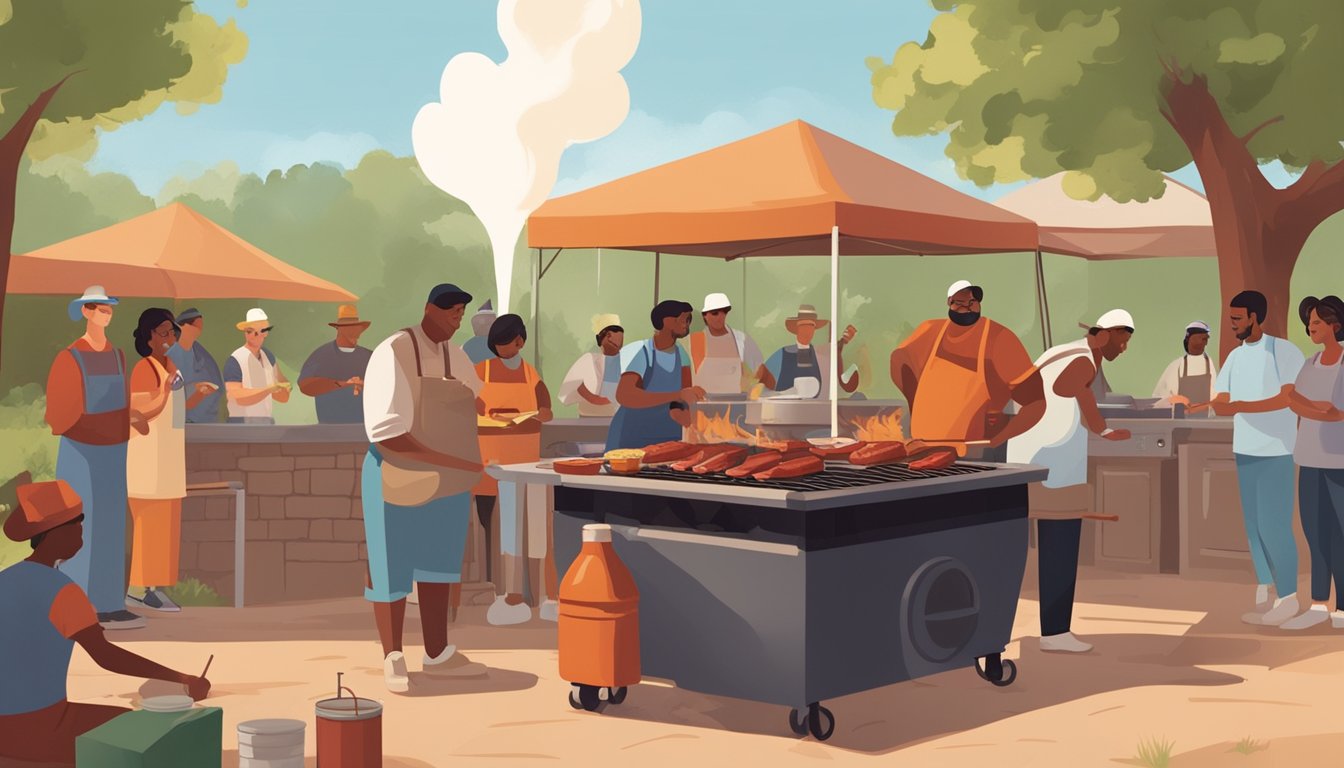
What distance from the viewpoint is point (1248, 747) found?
6254mm

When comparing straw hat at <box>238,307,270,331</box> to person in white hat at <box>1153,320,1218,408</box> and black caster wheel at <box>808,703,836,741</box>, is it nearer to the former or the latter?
black caster wheel at <box>808,703,836,741</box>

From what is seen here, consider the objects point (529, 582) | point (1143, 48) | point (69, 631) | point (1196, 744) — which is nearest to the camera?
point (69, 631)

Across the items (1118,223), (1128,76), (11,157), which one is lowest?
(1118,223)

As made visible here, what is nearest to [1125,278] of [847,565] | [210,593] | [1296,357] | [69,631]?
[1296,357]

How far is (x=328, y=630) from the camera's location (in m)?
9.06

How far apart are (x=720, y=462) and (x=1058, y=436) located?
2.07 meters

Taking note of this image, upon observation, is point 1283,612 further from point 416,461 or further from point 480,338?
point 480,338

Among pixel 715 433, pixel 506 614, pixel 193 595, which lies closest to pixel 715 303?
pixel 715 433

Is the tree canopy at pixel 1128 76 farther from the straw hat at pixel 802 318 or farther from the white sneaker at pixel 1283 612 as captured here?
the white sneaker at pixel 1283 612

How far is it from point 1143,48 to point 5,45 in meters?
10.3

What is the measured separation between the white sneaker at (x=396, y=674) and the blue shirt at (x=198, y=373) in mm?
4137

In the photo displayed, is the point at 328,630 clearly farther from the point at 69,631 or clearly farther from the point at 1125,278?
the point at 1125,278

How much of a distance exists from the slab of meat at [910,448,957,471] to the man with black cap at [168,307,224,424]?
512cm

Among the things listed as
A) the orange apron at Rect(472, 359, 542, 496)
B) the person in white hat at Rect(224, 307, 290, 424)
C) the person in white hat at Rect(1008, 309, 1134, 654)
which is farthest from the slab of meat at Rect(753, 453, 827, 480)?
the person in white hat at Rect(224, 307, 290, 424)
